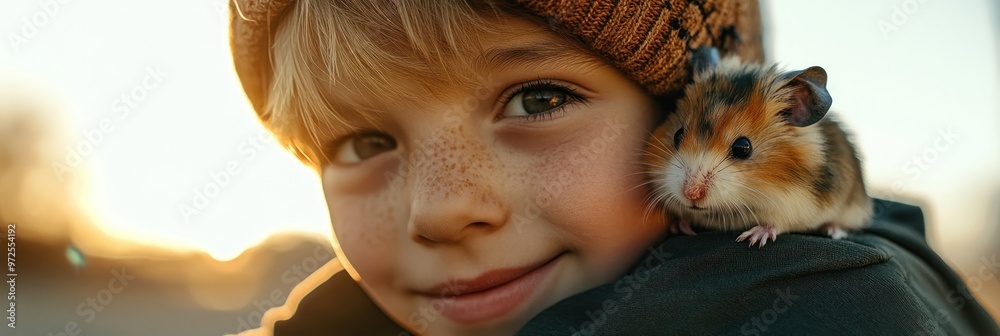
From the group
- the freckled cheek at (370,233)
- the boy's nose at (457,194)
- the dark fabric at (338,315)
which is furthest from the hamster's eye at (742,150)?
the dark fabric at (338,315)

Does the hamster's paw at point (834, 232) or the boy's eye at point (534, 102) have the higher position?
the boy's eye at point (534, 102)

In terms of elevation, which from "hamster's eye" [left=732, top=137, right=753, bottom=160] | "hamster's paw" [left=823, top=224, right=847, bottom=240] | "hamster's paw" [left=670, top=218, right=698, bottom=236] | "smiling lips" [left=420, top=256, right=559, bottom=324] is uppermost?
"hamster's eye" [left=732, top=137, right=753, bottom=160]

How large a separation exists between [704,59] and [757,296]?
1.62 ft

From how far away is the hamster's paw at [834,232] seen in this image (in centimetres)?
117

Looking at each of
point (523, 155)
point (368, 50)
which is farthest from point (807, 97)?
point (368, 50)

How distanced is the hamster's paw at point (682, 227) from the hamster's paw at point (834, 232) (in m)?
0.25

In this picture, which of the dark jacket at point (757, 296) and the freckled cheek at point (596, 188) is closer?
the dark jacket at point (757, 296)

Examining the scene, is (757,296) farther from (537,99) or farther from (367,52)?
(367,52)

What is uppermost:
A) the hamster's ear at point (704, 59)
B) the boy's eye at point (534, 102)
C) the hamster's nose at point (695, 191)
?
the hamster's ear at point (704, 59)

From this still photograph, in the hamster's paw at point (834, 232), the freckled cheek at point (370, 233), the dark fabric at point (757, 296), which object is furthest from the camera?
the freckled cheek at point (370, 233)

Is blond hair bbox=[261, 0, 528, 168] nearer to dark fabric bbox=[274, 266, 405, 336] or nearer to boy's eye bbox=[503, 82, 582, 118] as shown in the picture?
boy's eye bbox=[503, 82, 582, 118]

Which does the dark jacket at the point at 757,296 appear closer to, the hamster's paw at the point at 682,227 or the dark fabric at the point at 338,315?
the hamster's paw at the point at 682,227

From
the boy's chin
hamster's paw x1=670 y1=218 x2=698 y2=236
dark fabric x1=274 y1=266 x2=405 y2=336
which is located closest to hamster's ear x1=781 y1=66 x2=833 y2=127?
hamster's paw x1=670 y1=218 x2=698 y2=236

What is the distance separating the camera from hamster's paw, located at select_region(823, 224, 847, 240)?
1.17 m
